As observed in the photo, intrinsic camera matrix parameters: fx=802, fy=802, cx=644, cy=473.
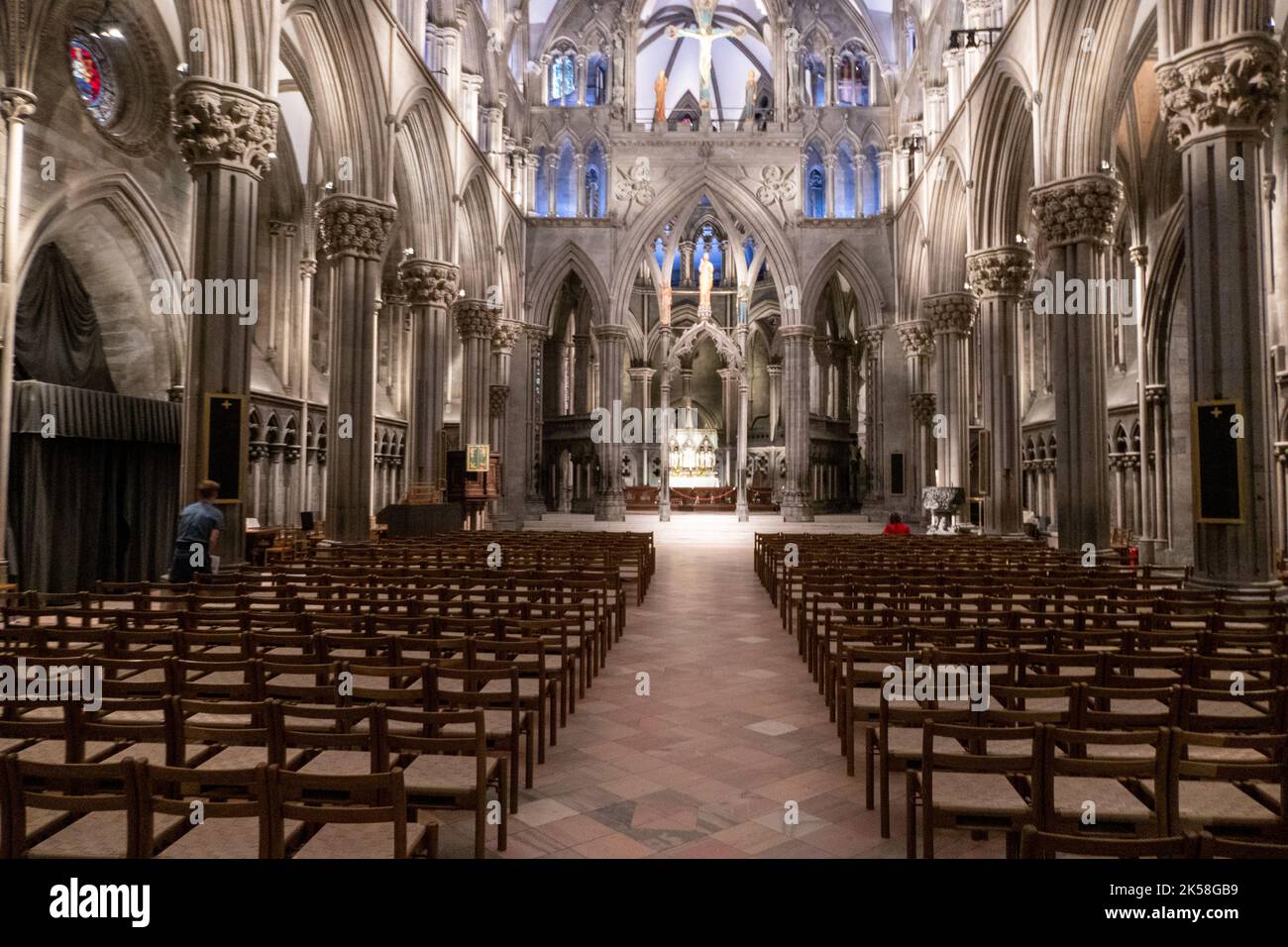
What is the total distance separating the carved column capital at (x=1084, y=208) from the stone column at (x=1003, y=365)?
4.38m

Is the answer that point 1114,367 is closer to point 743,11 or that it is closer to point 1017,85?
point 1017,85

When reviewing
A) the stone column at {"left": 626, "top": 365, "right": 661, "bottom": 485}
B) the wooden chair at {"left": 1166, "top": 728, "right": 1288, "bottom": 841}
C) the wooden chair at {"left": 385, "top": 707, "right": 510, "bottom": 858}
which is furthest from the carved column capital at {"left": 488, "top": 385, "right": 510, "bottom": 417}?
the wooden chair at {"left": 1166, "top": 728, "right": 1288, "bottom": 841}

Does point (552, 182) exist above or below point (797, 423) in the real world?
above

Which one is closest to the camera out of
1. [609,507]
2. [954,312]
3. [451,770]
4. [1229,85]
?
[451,770]

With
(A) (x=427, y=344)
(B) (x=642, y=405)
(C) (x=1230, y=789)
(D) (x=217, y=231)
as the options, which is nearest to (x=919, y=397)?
(B) (x=642, y=405)

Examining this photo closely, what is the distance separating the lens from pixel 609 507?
3152 cm

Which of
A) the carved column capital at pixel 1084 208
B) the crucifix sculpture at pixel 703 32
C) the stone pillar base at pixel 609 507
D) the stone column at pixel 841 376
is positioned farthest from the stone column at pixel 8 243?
the stone column at pixel 841 376

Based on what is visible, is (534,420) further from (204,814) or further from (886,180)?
(204,814)

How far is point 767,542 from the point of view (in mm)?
14570

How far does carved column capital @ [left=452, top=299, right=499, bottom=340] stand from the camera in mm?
25875

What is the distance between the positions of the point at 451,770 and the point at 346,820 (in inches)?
47.9

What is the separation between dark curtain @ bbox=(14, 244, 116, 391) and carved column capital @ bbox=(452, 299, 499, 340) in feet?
35.5

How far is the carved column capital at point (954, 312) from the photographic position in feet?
79.3

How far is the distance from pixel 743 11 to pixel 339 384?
2800 cm
